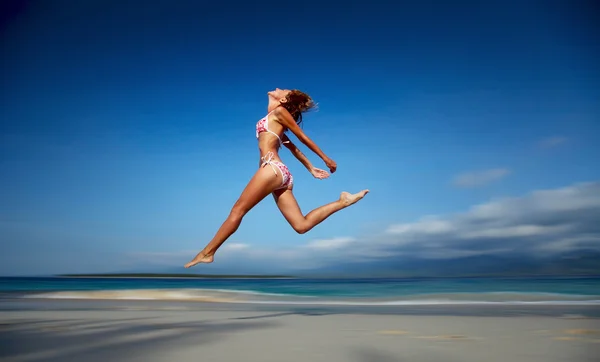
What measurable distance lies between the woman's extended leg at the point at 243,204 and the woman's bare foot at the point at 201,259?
21mm

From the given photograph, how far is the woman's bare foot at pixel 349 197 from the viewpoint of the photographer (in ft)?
15.0

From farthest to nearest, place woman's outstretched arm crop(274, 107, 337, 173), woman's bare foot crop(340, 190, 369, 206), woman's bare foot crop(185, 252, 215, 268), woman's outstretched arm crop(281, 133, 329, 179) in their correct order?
woman's outstretched arm crop(281, 133, 329, 179)
woman's bare foot crop(340, 190, 369, 206)
woman's outstretched arm crop(274, 107, 337, 173)
woman's bare foot crop(185, 252, 215, 268)

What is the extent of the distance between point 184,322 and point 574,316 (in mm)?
5169

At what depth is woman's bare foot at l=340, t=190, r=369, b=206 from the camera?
180 inches

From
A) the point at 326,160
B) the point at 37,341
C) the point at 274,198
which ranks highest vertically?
the point at 326,160

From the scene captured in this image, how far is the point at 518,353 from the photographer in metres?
4.41

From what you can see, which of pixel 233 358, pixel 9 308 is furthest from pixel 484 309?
pixel 9 308

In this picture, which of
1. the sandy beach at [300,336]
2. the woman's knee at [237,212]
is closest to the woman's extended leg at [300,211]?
the woman's knee at [237,212]

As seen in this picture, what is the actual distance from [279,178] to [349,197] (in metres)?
0.71

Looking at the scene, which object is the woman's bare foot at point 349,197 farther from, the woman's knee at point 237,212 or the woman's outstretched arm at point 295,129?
the woman's knee at point 237,212

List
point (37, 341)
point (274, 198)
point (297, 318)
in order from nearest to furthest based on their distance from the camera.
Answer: point (274, 198) → point (37, 341) → point (297, 318)

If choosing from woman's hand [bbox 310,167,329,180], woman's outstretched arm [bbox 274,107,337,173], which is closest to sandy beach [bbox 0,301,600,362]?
woman's hand [bbox 310,167,329,180]

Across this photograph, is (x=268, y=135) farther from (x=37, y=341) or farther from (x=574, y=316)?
(x=574, y=316)

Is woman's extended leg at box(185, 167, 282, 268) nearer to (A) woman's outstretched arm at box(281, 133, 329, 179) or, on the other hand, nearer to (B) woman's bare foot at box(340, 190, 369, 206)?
(A) woman's outstretched arm at box(281, 133, 329, 179)
